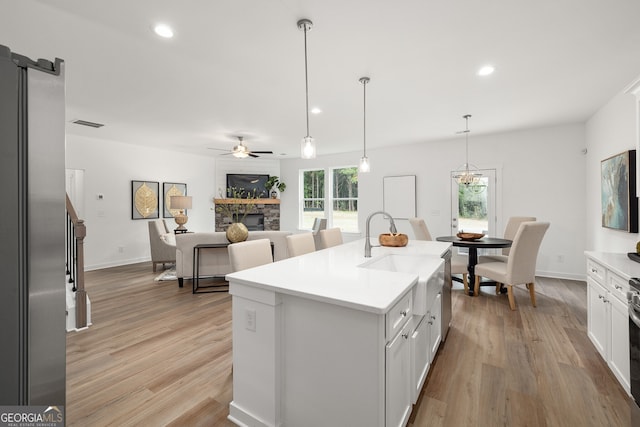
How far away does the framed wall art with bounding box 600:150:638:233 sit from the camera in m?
3.01

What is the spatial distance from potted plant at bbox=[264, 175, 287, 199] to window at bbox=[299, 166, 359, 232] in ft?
1.96

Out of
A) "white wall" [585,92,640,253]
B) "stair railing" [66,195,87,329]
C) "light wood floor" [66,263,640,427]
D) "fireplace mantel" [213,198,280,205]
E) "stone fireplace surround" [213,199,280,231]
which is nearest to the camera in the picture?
"light wood floor" [66,263,640,427]

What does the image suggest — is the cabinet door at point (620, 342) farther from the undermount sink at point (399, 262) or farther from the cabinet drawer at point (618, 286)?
the undermount sink at point (399, 262)

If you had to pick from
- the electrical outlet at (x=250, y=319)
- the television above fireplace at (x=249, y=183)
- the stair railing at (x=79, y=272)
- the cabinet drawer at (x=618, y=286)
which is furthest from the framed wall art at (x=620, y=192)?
the television above fireplace at (x=249, y=183)

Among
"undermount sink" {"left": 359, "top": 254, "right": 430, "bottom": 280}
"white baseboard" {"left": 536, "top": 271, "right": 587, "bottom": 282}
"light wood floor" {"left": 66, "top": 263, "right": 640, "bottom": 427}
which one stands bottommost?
"light wood floor" {"left": 66, "top": 263, "right": 640, "bottom": 427}

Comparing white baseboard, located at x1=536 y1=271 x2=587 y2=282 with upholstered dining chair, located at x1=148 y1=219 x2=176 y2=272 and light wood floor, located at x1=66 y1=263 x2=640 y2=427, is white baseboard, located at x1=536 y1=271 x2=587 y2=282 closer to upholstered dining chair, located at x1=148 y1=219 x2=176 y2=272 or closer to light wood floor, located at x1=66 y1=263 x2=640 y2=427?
light wood floor, located at x1=66 y1=263 x2=640 y2=427

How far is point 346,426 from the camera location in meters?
1.33

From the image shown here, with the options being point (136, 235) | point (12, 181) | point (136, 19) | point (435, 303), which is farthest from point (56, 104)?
point (136, 235)

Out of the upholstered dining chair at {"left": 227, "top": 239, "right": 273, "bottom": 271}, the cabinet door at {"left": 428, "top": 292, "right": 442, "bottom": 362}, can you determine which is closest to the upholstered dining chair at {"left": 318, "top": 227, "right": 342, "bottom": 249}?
the upholstered dining chair at {"left": 227, "top": 239, "right": 273, "bottom": 271}

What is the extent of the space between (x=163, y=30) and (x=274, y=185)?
20.4ft

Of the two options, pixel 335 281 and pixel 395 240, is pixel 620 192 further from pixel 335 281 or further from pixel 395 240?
pixel 335 281

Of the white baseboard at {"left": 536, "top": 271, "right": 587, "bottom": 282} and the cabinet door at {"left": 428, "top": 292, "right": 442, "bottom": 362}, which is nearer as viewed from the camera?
the cabinet door at {"left": 428, "top": 292, "right": 442, "bottom": 362}

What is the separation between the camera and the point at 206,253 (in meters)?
4.46

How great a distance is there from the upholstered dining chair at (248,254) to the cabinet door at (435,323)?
1365 millimetres
